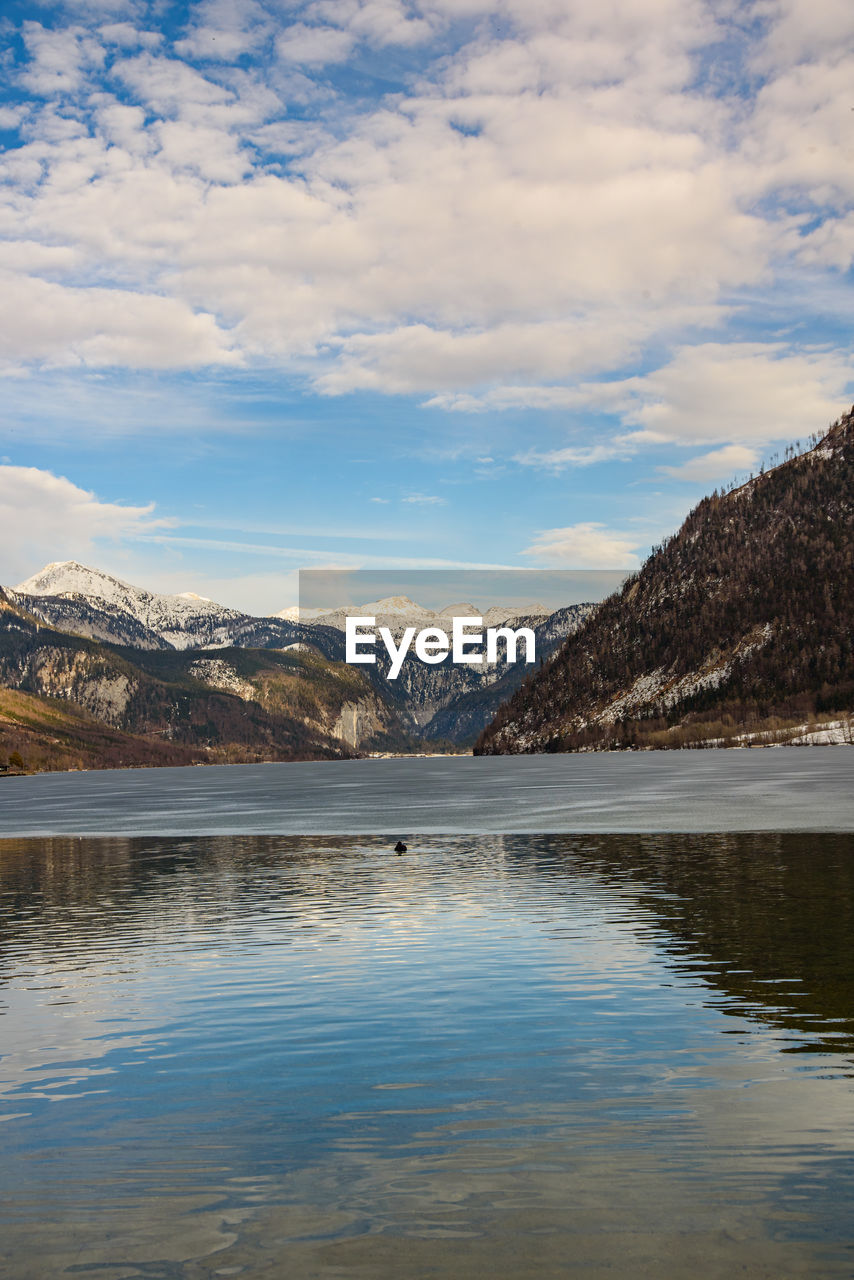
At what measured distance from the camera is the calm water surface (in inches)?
531

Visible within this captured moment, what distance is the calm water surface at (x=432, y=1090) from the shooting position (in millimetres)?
13477

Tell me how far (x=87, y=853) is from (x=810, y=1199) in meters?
67.3

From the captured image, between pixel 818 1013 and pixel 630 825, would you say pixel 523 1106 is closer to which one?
pixel 818 1013

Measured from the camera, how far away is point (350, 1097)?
19531mm

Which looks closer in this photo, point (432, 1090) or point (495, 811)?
point (432, 1090)

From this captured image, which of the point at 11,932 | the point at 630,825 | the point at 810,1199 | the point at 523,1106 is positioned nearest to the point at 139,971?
the point at 11,932

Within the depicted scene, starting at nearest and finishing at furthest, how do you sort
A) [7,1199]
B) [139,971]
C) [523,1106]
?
[7,1199] → [523,1106] → [139,971]

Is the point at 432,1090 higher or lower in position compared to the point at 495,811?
higher

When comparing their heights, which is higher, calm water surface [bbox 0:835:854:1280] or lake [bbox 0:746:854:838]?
calm water surface [bbox 0:835:854:1280]

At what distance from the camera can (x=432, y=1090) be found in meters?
19.8

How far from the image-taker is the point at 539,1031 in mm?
23953

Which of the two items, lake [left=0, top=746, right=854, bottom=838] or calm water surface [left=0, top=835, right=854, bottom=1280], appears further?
lake [left=0, top=746, right=854, bottom=838]

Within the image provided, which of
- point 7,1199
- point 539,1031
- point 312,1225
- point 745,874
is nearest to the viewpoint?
point 312,1225

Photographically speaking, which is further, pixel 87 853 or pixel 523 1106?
pixel 87 853
